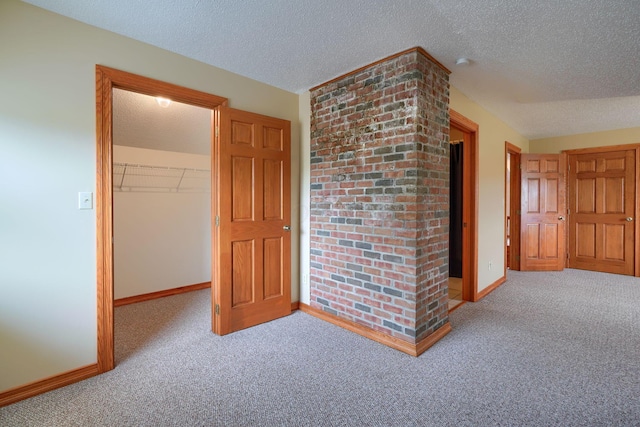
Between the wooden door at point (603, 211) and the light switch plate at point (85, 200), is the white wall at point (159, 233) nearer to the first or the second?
the light switch plate at point (85, 200)

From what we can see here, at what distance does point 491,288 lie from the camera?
13.2ft

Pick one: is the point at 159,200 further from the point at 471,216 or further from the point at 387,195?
the point at 471,216

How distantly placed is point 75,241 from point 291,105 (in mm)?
2253

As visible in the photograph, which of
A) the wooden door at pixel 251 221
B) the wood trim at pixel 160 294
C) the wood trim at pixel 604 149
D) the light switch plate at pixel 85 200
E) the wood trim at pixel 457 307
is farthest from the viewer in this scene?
the wood trim at pixel 604 149

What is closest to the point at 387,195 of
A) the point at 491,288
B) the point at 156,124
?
the point at 491,288

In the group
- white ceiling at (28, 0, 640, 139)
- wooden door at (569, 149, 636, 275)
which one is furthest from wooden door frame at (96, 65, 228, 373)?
wooden door at (569, 149, 636, 275)

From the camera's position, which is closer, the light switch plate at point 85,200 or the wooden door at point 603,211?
the light switch plate at point 85,200

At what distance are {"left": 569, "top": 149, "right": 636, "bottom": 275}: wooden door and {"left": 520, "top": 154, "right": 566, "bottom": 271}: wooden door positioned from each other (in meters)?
0.33

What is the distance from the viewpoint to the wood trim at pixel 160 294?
346 centimetres

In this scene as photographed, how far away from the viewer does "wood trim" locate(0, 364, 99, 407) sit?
178 centimetres

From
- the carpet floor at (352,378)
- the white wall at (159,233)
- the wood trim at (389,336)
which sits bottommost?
the carpet floor at (352,378)

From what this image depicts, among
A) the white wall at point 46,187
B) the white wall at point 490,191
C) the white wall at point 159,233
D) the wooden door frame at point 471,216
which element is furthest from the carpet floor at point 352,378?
the white wall at point 490,191

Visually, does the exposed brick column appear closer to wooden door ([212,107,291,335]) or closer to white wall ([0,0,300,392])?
wooden door ([212,107,291,335])

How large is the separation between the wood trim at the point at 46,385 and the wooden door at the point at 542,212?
5887 mm
